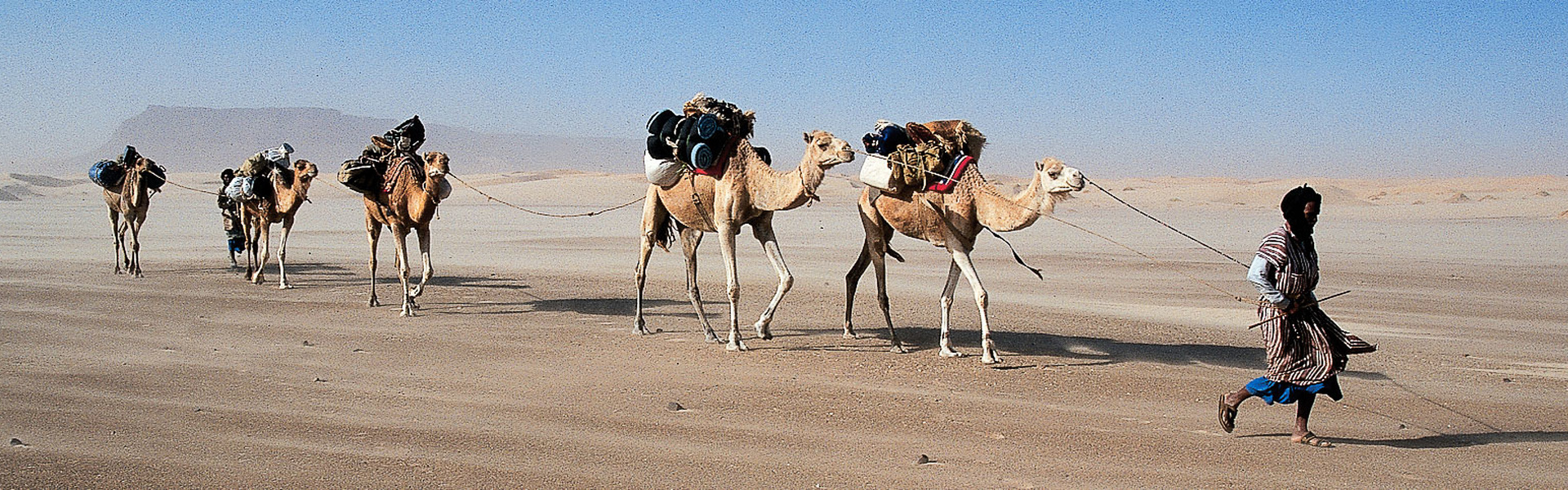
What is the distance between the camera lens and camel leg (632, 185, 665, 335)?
12.6 meters

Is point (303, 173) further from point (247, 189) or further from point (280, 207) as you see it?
point (247, 189)

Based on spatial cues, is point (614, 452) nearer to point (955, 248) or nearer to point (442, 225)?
point (955, 248)

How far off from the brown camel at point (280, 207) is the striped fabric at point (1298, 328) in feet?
43.8

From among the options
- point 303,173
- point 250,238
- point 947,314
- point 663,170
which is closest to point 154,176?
point 250,238

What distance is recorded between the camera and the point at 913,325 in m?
13.4

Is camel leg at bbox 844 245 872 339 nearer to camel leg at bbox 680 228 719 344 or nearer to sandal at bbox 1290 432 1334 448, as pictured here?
camel leg at bbox 680 228 719 344

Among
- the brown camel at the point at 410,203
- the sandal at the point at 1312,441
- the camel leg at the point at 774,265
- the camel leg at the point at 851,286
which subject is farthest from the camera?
the brown camel at the point at 410,203

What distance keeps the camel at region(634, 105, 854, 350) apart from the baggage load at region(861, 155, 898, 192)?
45 centimetres

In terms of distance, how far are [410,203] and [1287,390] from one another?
10.5 meters

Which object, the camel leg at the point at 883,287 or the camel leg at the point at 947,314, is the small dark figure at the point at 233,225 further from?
the camel leg at the point at 947,314

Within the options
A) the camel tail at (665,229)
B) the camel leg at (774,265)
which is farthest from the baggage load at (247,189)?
the camel leg at (774,265)

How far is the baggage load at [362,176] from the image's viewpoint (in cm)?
1432

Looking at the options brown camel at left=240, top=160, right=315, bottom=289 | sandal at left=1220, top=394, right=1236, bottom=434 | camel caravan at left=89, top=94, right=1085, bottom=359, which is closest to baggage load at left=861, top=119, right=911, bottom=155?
camel caravan at left=89, top=94, right=1085, bottom=359

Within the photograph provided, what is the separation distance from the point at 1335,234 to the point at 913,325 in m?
23.6
